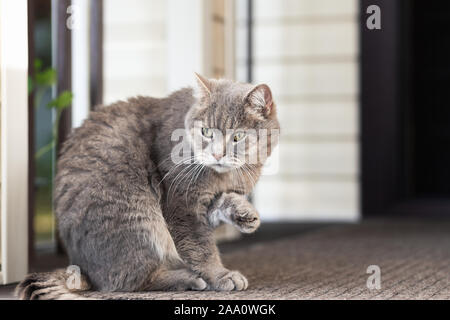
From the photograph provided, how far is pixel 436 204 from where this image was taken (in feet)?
14.3

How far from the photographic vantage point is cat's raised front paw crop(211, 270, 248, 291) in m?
1.76

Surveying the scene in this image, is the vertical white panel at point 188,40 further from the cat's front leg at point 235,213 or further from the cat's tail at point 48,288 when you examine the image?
the cat's tail at point 48,288

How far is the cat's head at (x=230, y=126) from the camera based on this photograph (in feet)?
5.74

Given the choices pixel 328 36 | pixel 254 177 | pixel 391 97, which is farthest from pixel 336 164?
pixel 254 177

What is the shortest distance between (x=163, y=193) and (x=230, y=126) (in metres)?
0.27

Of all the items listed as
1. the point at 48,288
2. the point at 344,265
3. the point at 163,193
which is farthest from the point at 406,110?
the point at 48,288

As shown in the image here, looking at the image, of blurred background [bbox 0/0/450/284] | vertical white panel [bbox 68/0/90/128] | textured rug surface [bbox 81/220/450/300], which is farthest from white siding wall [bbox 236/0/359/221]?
vertical white panel [bbox 68/0/90/128]

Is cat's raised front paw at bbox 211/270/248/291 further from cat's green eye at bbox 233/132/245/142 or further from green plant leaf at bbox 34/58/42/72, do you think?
green plant leaf at bbox 34/58/42/72

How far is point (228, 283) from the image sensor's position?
1.76 meters

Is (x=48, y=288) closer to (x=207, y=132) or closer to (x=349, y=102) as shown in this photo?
(x=207, y=132)

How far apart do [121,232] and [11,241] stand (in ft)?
1.54

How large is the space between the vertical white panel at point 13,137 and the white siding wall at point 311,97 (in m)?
2.38
